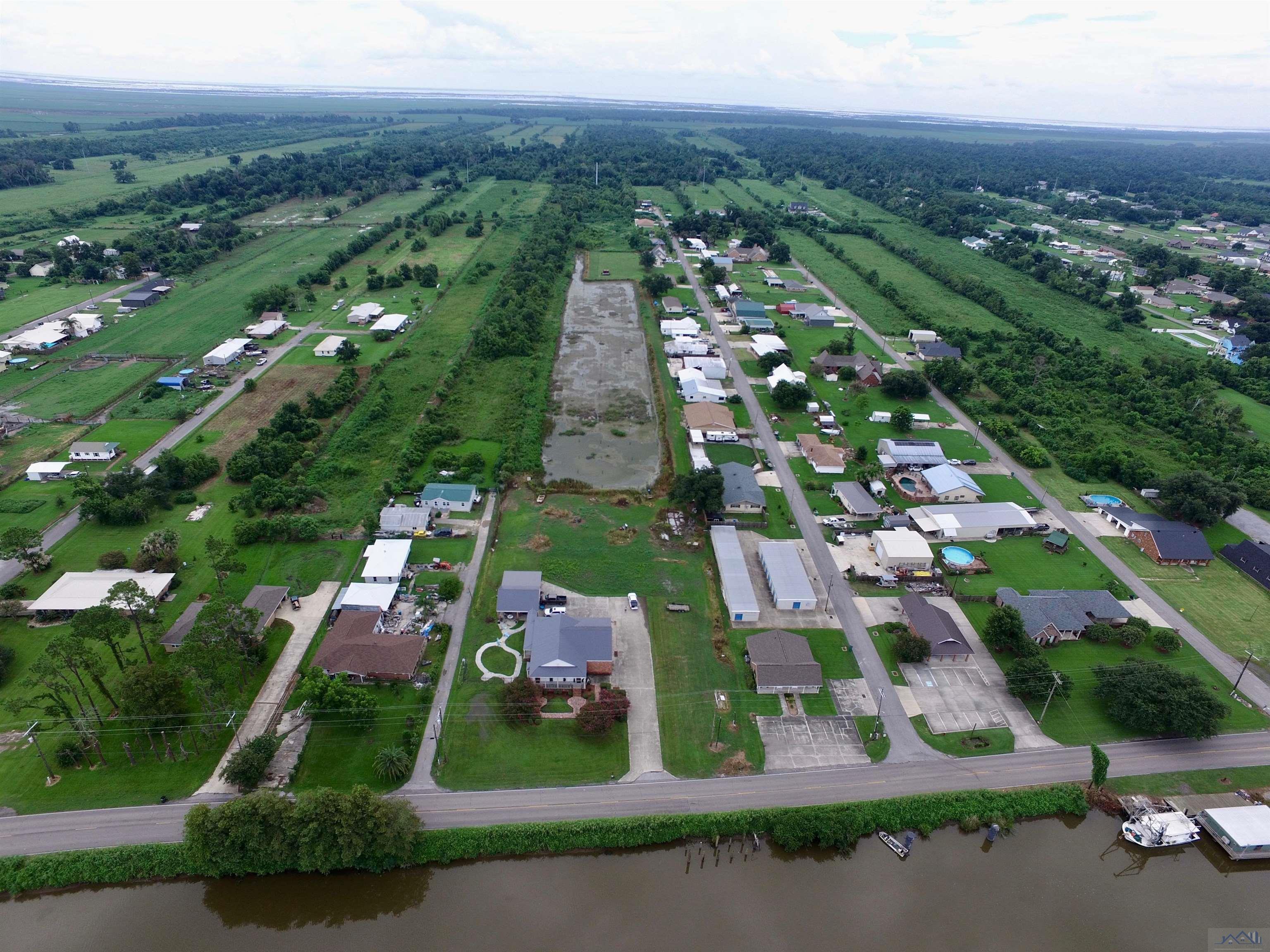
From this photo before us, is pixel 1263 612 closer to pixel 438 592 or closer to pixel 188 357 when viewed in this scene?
pixel 438 592

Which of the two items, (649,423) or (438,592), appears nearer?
(438,592)

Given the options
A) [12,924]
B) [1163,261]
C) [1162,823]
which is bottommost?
[12,924]

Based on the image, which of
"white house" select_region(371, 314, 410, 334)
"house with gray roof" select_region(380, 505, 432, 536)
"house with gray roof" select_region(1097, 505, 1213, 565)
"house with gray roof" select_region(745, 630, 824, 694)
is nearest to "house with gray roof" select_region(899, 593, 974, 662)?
"house with gray roof" select_region(745, 630, 824, 694)

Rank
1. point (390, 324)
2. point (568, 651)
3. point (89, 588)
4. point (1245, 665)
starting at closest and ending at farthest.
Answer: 1. point (568, 651)
2. point (1245, 665)
3. point (89, 588)
4. point (390, 324)

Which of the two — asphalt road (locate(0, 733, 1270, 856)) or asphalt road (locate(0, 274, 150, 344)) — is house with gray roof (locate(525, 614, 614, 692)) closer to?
asphalt road (locate(0, 733, 1270, 856))

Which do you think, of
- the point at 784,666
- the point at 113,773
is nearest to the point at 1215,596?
the point at 784,666

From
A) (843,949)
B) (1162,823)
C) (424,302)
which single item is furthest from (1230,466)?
(424,302)

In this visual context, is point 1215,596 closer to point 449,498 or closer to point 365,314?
point 449,498
